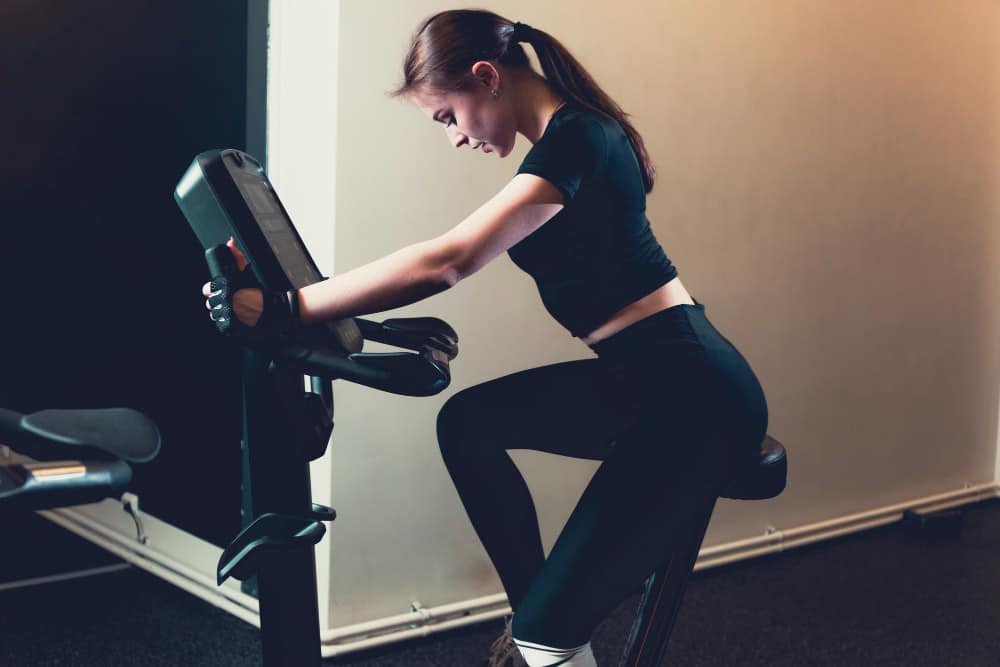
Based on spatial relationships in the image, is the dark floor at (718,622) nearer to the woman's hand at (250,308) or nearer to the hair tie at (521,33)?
the woman's hand at (250,308)

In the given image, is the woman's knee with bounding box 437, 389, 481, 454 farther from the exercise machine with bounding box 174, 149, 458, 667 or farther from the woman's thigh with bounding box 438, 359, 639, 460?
the exercise machine with bounding box 174, 149, 458, 667

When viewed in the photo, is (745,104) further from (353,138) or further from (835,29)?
(353,138)

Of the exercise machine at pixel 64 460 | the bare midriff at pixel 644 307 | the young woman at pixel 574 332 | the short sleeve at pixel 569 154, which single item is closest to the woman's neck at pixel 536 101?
the young woman at pixel 574 332

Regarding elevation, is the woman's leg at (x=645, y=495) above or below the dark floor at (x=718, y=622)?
above

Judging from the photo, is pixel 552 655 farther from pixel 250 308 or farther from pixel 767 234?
pixel 767 234

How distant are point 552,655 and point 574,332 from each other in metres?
0.52

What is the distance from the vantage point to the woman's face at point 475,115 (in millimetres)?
1428

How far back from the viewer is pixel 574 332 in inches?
59.9

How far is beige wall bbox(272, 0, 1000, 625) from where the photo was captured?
7.09 ft

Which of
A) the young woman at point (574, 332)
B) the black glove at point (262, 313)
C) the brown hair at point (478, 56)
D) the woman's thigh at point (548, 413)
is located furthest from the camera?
the woman's thigh at point (548, 413)

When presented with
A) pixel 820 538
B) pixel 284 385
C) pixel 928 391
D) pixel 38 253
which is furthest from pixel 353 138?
pixel 928 391

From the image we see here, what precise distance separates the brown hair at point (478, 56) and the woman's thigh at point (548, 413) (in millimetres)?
404

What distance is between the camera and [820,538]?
3164 mm

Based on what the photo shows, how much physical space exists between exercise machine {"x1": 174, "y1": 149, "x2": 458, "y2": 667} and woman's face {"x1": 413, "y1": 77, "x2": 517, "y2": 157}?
314 millimetres
